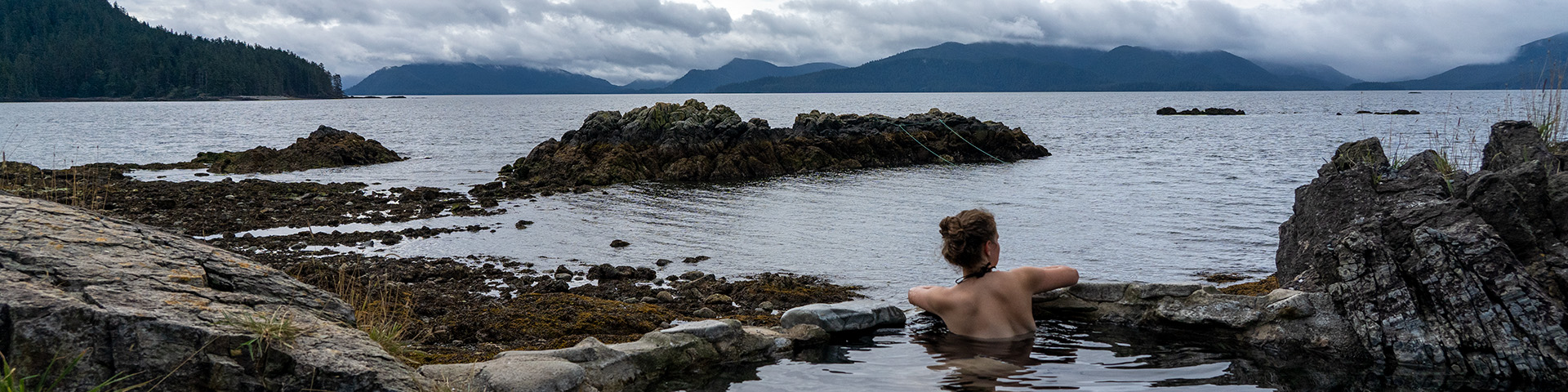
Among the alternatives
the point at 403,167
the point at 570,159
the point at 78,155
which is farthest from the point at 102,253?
the point at 78,155

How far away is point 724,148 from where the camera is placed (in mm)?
37562

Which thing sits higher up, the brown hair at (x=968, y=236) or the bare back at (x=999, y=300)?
the brown hair at (x=968, y=236)

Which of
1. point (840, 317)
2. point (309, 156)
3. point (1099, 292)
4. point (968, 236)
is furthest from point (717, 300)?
Result: point (309, 156)

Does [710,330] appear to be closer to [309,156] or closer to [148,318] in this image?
[148,318]

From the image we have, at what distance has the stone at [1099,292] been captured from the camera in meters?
9.13

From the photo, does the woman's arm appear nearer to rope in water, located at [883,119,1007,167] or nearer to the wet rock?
rope in water, located at [883,119,1007,167]

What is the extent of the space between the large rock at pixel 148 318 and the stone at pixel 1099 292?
655 cm

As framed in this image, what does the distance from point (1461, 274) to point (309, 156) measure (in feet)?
130

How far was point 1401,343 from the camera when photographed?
7191mm

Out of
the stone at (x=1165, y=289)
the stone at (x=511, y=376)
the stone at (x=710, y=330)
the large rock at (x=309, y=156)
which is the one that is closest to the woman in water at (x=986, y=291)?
the stone at (x=1165, y=289)

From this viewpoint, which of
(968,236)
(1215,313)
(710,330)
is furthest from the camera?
(1215,313)

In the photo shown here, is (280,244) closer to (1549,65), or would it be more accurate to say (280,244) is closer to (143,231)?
(143,231)

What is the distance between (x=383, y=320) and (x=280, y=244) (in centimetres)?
1123

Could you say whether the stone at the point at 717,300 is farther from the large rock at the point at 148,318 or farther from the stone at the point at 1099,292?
the large rock at the point at 148,318
